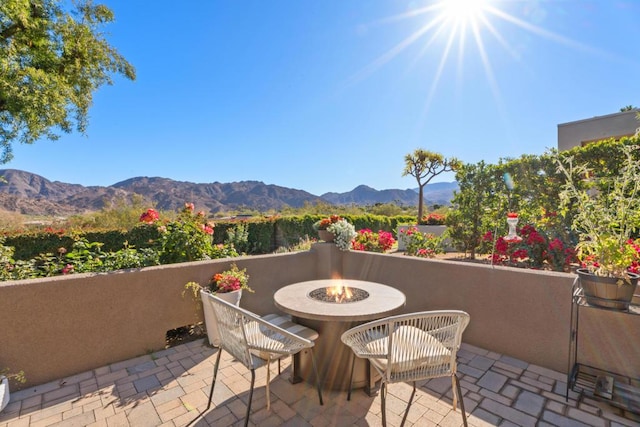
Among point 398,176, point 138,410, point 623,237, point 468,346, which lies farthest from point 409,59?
point 398,176

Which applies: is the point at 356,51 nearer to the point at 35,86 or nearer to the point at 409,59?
the point at 409,59

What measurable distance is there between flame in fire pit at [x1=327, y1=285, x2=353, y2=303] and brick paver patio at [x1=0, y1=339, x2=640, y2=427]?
0.70 m

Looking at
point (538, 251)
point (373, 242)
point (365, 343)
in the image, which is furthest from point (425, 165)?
point (365, 343)

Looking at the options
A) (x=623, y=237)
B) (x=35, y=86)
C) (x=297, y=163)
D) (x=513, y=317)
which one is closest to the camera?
→ (x=623, y=237)

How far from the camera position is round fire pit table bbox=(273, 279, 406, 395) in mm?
1977

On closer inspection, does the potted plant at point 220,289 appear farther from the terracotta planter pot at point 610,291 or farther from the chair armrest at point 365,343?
the terracotta planter pot at point 610,291

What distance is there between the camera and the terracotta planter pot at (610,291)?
6.40ft

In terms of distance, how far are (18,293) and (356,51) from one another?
21.0 feet

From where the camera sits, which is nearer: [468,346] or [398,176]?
[468,346]

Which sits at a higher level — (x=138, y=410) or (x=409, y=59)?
(x=409, y=59)

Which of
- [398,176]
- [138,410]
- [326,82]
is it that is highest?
[326,82]

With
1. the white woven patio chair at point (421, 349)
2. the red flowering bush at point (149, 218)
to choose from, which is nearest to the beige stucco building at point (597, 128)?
the white woven patio chair at point (421, 349)

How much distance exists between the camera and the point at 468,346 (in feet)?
9.53

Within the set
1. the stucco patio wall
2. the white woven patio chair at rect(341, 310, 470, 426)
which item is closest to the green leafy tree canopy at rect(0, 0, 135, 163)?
the stucco patio wall
